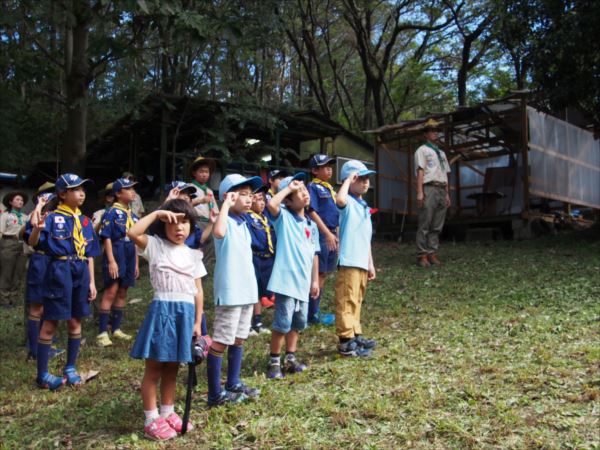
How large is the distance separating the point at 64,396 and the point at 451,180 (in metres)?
14.1

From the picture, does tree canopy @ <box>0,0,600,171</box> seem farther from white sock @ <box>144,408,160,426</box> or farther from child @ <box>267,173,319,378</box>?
white sock @ <box>144,408,160,426</box>

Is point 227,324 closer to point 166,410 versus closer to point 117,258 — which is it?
point 166,410

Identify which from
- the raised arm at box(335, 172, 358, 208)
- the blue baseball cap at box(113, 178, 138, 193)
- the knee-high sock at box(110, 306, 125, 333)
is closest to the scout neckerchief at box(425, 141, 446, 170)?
the raised arm at box(335, 172, 358, 208)

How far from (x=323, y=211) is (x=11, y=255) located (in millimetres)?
7484

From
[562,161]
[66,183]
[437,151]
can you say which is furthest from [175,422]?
[562,161]

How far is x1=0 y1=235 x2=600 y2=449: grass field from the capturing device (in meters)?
3.72

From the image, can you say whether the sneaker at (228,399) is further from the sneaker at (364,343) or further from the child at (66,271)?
the child at (66,271)

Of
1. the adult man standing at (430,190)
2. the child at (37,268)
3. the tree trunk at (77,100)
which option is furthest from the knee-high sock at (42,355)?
the adult man standing at (430,190)

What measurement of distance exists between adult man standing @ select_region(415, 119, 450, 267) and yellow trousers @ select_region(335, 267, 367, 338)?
5038mm

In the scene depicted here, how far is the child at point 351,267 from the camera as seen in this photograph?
5551 mm

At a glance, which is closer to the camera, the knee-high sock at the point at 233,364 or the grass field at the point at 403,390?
the grass field at the point at 403,390

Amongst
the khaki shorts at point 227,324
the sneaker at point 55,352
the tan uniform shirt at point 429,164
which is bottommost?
the sneaker at point 55,352

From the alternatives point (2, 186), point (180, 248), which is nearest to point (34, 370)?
point (180, 248)

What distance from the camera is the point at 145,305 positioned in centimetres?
977
